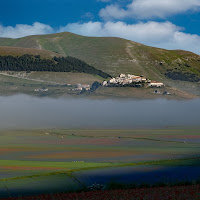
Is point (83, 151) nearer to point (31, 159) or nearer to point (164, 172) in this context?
point (31, 159)

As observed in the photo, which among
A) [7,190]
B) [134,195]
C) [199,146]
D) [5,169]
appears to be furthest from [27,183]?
[199,146]

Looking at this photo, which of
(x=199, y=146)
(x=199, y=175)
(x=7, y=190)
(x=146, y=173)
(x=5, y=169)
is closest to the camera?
(x=7, y=190)

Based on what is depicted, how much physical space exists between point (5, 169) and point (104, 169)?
1105 cm

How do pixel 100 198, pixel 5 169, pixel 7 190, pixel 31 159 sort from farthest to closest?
1. pixel 31 159
2. pixel 5 169
3. pixel 7 190
4. pixel 100 198

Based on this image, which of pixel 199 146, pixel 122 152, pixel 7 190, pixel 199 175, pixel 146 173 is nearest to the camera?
pixel 7 190

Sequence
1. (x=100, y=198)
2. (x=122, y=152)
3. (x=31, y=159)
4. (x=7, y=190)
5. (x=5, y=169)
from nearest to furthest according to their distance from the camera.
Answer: (x=100, y=198) → (x=7, y=190) → (x=5, y=169) → (x=31, y=159) → (x=122, y=152)

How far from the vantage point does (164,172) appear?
49062mm

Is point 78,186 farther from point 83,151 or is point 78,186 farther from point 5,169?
point 83,151

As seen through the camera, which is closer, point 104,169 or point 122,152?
point 104,169

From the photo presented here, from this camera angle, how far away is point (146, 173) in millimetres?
48531

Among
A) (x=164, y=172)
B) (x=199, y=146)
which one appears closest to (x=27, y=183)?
(x=164, y=172)

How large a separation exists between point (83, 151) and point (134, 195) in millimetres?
47404

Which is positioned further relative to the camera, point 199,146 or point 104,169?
point 199,146

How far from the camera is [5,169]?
5284cm
